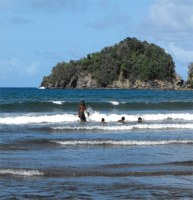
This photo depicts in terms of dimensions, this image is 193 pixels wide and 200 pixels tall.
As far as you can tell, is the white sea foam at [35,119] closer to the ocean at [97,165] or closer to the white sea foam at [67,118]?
the white sea foam at [67,118]

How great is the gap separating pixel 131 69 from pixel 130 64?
2.52 m

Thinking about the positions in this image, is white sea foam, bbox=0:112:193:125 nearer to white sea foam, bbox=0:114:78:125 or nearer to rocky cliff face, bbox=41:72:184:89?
white sea foam, bbox=0:114:78:125

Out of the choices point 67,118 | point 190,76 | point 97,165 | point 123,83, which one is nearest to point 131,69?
point 123,83

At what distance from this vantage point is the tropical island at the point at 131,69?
17350cm

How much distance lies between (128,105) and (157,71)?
117 m

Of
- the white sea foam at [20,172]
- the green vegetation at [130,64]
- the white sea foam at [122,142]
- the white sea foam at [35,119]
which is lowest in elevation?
the white sea foam at [20,172]

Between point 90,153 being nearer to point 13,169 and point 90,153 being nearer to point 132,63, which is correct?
point 13,169

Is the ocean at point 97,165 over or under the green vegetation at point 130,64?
under

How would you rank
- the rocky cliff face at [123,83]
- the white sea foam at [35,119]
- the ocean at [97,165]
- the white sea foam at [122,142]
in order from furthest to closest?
the rocky cliff face at [123,83]
the white sea foam at [35,119]
the white sea foam at [122,142]
the ocean at [97,165]

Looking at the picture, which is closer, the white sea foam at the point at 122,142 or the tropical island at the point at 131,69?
the white sea foam at the point at 122,142

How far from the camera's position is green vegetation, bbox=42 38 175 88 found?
17350 centimetres

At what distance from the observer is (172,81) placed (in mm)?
176000

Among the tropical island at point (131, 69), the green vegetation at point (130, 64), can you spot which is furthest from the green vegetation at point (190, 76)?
the green vegetation at point (130, 64)

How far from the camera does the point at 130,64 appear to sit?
173500 millimetres
